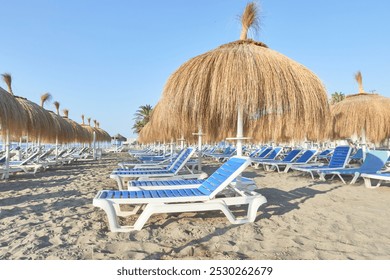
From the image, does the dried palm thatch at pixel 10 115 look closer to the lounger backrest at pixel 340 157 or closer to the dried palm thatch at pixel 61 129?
the dried palm thatch at pixel 61 129

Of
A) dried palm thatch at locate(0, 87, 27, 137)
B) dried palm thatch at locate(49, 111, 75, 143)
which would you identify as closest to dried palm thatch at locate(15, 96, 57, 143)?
dried palm thatch at locate(0, 87, 27, 137)

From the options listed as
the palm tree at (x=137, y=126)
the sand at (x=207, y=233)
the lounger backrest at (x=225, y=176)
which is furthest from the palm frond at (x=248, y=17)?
the palm tree at (x=137, y=126)

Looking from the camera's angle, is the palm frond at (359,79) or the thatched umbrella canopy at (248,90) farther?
the palm frond at (359,79)

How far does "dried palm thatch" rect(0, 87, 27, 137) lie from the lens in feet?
20.1

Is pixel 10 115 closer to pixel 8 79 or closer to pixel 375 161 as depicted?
pixel 8 79

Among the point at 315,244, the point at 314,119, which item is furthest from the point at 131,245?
the point at 314,119

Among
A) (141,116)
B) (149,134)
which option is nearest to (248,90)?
(149,134)

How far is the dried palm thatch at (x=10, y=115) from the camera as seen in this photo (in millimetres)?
6141

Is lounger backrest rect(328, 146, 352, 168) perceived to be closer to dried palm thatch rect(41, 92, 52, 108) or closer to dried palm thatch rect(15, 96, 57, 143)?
dried palm thatch rect(15, 96, 57, 143)

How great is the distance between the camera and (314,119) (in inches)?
145

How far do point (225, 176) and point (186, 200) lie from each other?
64cm

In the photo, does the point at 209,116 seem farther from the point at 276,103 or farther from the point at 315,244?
the point at 315,244

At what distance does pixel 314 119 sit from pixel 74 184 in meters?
5.64

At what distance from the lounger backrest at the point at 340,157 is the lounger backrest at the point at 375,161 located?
0.62m
